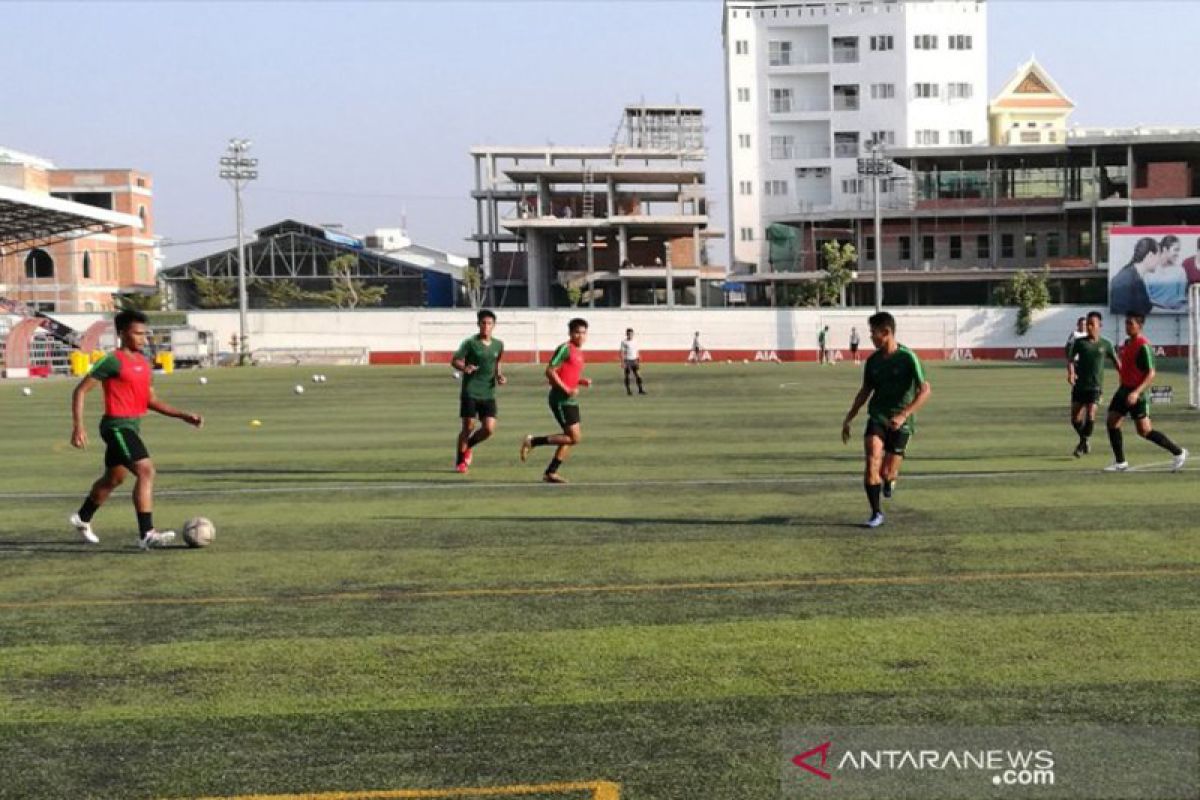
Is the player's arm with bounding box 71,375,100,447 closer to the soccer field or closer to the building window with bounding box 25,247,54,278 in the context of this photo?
the soccer field

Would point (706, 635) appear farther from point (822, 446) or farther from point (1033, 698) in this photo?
point (822, 446)

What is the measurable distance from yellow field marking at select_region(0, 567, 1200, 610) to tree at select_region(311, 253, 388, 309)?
7698 cm

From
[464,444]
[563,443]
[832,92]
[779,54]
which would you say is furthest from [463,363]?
[779,54]

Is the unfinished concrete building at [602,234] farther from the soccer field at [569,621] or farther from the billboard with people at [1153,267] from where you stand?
the soccer field at [569,621]

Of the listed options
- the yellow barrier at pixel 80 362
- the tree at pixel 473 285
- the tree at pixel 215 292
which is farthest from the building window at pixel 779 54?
the yellow barrier at pixel 80 362

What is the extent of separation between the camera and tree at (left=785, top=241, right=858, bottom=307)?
253 ft

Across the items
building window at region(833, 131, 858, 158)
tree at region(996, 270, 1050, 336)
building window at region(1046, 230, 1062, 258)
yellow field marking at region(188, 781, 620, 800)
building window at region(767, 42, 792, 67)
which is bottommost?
yellow field marking at region(188, 781, 620, 800)

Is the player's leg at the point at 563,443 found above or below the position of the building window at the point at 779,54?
below

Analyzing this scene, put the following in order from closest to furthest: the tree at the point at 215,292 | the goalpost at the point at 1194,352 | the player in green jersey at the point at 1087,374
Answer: the player in green jersey at the point at 1087,374 → the goalpost at the point at 1194,352 → the tree at the point at 215,292

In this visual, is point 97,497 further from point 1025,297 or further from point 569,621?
point 1025,297

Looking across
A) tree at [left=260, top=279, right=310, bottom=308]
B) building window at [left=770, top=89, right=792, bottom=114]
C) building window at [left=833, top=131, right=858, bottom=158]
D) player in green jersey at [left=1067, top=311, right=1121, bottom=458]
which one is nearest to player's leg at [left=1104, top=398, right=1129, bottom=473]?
player in green jersey at [left=1067, top=311, right=1121, bottom=458]

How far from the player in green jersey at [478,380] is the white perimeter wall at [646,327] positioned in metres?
46.8

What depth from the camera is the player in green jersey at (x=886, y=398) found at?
35.9 ft

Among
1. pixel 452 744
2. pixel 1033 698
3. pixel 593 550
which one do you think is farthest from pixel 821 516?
pixel 452 744
